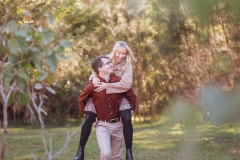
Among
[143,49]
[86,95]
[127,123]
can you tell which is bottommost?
[127,123]

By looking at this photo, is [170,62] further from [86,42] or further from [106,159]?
[106,159]

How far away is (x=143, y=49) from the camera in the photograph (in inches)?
470

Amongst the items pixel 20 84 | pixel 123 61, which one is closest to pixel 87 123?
pixel 123 61

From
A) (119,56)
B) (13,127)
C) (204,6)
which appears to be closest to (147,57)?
(13,127)

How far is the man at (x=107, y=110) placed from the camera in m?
4.19

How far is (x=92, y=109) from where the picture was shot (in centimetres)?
427

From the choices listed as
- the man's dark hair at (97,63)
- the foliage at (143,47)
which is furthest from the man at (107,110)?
the foliage at (143,47)

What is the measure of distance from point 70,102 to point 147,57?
8.55ft

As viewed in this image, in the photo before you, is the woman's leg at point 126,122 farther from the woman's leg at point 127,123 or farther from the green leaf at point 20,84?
the green leaf at point 20,84

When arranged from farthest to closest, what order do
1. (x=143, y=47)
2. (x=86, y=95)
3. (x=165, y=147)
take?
(x=143, y=47) → (x=165, y=147) → (x=86, y=95)

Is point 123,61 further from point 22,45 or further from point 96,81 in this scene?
point 22,45

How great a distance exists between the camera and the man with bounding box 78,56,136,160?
4.19m

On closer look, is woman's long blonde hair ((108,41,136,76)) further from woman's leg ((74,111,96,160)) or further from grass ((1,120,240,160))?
grass ((1,120,240,160))

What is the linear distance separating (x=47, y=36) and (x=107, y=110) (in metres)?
2.12
